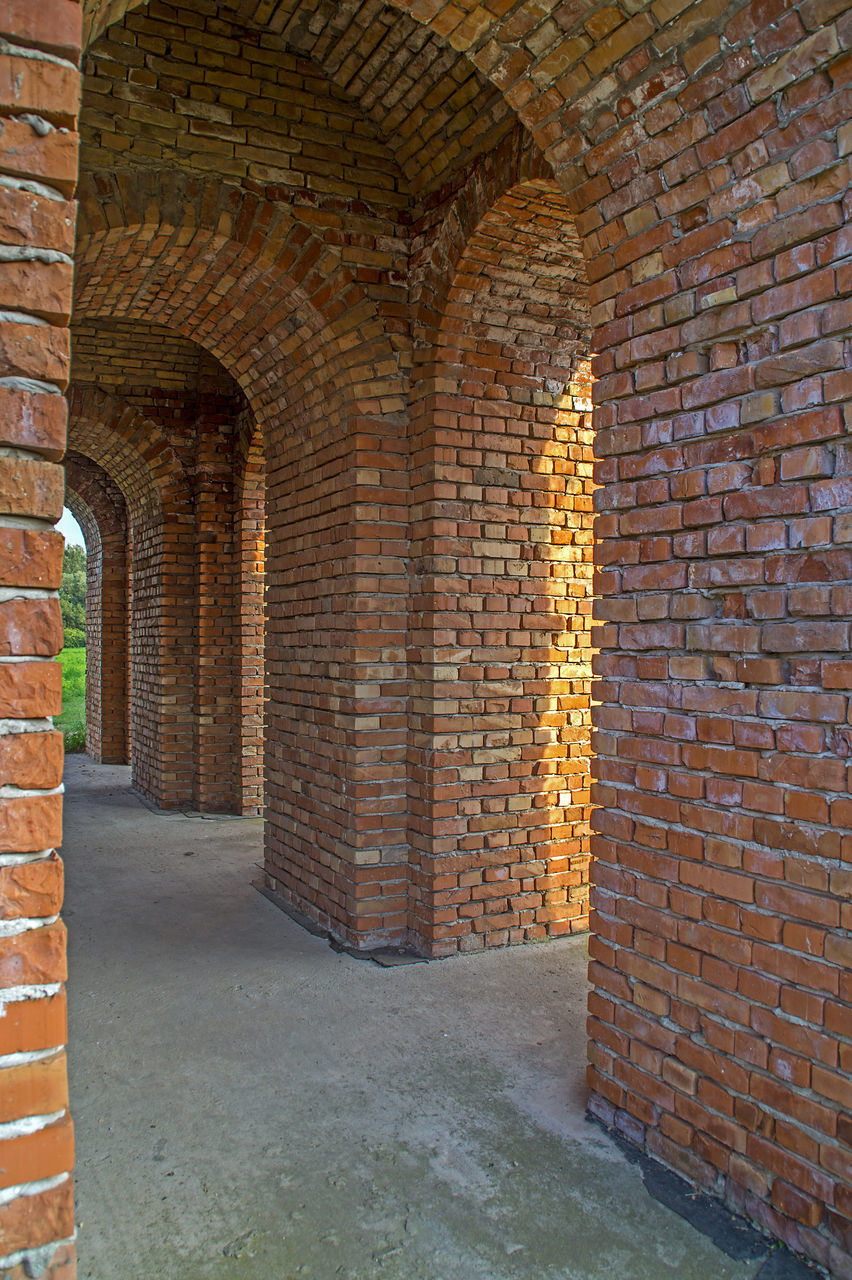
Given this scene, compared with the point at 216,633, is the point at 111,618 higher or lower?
higher

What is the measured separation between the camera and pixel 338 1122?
295 cm

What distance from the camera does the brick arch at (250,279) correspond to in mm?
4211

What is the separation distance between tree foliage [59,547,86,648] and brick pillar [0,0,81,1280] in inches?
779

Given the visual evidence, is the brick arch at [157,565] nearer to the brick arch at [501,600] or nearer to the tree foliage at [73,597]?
the brick arch at [501,600]

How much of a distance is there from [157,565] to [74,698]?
12.3 m

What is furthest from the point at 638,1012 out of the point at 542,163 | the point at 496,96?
the point at 496,96

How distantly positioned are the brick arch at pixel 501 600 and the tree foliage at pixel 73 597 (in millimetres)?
17369

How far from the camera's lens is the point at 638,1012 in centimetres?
277

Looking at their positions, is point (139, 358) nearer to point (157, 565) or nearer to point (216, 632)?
point (157, 565)

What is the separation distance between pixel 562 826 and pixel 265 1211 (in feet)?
8.41

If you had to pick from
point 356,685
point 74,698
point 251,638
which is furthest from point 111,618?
point 74,698

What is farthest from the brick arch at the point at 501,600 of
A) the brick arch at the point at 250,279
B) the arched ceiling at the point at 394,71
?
the arched ceiling at the point at 394,71

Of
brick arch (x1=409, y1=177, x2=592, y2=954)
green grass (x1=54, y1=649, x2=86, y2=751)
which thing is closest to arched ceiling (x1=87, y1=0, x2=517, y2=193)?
brick arch (x1=409, y1=177, x2=592, y2=954)

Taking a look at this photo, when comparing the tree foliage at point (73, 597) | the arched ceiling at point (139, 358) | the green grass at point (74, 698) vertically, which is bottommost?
the green grass at point (74, 698)
